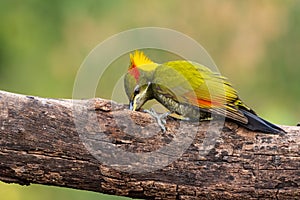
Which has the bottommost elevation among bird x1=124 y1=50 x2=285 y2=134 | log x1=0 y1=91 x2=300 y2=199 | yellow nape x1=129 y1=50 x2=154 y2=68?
log x1=0 y1=91 x2=300 y2=199

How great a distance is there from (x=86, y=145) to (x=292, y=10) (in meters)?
3.31

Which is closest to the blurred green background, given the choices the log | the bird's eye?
the bird's eye

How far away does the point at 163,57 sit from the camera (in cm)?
405

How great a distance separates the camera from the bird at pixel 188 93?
8.83 ft

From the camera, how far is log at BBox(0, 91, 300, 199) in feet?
8.34

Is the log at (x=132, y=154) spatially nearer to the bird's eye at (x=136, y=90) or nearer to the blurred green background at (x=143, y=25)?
the bird's eye at (x=136, y=90)

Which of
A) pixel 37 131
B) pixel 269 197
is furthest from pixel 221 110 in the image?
pixel 37 131

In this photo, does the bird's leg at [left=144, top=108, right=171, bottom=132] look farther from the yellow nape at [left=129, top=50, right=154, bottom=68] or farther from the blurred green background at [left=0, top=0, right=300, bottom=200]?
the blurred green background at [left=0, top=0, right=300, bottom=200]

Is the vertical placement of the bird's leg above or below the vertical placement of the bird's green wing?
below

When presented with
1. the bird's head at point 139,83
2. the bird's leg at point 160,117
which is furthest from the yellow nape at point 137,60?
the bird's leg at point 160,117

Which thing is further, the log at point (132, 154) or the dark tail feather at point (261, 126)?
the dark tail feather at point (261, 126)

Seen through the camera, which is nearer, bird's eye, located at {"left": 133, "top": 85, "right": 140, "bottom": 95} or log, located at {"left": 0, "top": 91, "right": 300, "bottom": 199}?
log, located at {"left": 0, "top": 91, "right": 300, "bottom": 199}

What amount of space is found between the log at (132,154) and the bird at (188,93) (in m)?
0.05

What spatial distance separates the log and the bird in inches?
1.9
